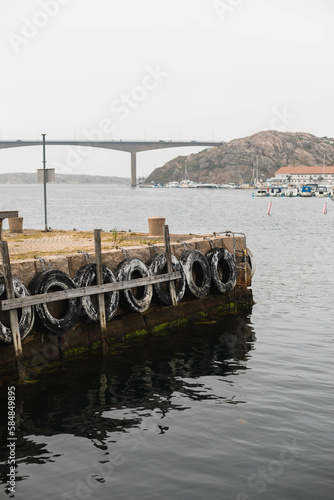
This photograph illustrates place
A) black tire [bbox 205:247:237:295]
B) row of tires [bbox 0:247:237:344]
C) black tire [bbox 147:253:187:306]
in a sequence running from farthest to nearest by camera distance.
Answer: black tire [bbox 205:247:237:295] → black tire [bbox 147:253:187:306] → row of tires [bbox 0:247:237:344]

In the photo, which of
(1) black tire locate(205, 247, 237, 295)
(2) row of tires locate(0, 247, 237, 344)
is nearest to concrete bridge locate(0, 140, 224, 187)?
(1) black tire locate(205, 247, 237, 295)

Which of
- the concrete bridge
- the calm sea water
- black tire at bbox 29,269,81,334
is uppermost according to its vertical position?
the concrete bridge

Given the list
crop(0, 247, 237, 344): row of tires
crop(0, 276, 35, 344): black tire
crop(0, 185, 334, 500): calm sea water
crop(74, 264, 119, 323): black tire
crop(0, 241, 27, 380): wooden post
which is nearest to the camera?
crop(0, 185, 334, 500): calm sea water

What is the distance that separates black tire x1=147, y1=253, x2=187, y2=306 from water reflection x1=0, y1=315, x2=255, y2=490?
1.03 meters

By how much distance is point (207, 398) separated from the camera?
11.2m

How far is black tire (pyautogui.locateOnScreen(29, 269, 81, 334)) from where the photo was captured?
12188 mm

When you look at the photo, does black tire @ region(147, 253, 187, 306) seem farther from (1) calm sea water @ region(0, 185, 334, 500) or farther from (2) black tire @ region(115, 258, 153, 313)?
(1) calm sea water @ region(0, 185, 334, 500)

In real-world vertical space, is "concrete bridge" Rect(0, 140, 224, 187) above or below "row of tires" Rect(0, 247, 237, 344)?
above

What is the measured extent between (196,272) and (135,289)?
283 cm

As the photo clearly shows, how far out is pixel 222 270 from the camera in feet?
60.2

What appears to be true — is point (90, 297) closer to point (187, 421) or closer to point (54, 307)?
point (54, 307)

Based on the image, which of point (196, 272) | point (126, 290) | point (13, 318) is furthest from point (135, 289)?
point (13, 318)

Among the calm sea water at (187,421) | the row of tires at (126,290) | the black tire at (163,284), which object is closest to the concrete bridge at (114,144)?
the row of tires at (126,290)

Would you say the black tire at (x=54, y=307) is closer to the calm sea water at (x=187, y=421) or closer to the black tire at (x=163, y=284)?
the calm sea water at (x=187, y=421)
